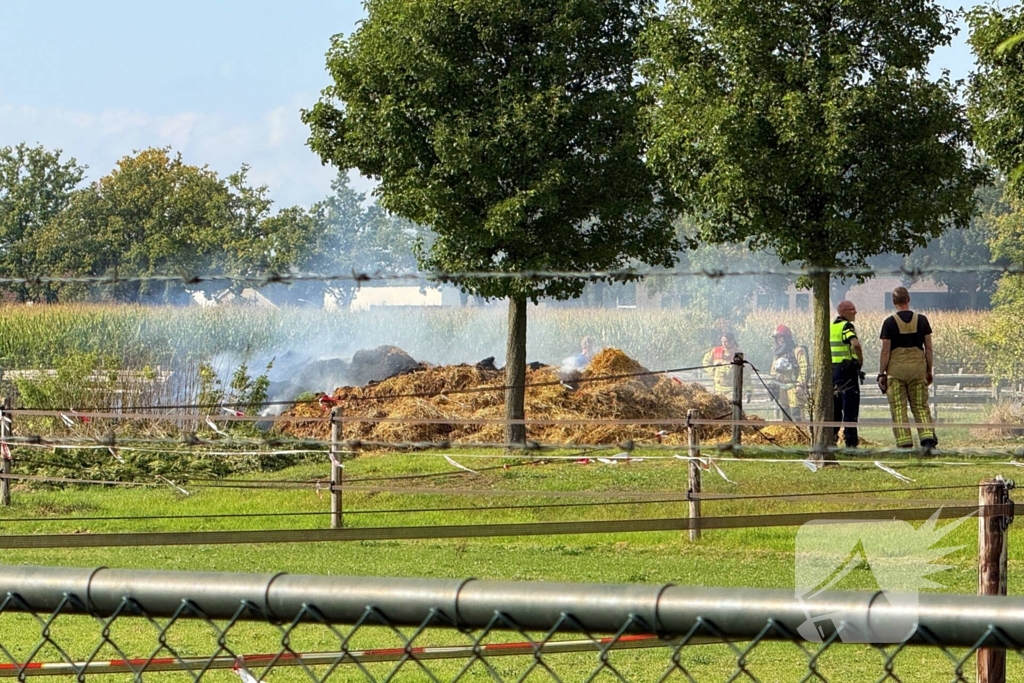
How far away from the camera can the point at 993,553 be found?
190 inches

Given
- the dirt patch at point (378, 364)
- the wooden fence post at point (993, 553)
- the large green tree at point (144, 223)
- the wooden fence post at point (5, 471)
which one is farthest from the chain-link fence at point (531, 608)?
the large green tree at point (144, 223)

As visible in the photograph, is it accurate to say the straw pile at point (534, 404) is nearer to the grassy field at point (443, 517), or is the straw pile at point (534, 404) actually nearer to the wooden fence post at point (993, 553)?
the grassy field at point (443, 517)

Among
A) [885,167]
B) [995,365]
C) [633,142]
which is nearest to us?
[885,167]

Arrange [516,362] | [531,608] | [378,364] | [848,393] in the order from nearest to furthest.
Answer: [531,608] → [848,393] → [516,362] → [378,364]

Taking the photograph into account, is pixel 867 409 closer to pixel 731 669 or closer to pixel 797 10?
pixel 797 10

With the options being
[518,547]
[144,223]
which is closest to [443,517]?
[518,547]

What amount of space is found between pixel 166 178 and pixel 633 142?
123 ft

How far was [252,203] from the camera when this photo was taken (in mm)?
50938

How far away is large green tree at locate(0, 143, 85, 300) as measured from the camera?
4866 centimetres

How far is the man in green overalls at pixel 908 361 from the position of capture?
14.8m

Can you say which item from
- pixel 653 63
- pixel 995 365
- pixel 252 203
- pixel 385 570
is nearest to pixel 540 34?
pixel 653 63
